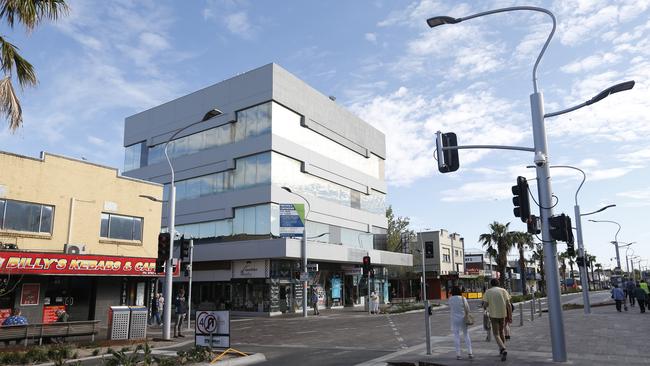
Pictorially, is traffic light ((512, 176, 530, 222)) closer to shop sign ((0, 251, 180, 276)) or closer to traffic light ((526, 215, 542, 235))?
traffic light ((526, 215, 542, 235))

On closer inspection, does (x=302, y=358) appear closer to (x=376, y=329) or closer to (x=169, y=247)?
(x=169, y=247)

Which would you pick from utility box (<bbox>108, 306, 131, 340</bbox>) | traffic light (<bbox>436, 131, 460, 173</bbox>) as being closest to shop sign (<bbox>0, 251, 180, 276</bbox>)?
utility box (<bbox>108, 306, 131, 340</bbox>)

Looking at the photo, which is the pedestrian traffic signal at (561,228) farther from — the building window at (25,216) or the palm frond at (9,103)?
the building window at (25,216)

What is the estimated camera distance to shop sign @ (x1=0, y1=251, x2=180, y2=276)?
65.1 ft

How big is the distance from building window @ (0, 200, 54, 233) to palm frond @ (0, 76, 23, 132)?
518 inches

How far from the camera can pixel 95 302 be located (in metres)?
24.3

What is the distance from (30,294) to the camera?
71.8 feet

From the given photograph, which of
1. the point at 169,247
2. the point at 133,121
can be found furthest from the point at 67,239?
the point at 133,121

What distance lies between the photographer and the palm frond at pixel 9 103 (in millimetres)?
9984

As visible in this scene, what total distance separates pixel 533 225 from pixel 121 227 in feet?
66.5

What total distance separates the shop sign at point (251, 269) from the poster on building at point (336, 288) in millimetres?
9776

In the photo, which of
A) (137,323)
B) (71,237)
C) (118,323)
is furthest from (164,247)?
(71,237)

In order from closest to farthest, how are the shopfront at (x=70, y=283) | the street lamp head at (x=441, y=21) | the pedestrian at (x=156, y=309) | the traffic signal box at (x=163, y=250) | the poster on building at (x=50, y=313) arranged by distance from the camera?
the street lamp head at (x=441, y=21), the traffic signal box at (x=163, y=250), the shopfront at (x=70, y=283), the poster on building at (x=50, y=313), the pedestrian at (x=156, y=309)

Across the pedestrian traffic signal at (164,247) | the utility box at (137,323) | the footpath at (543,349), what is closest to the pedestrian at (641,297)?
the footpath at (543,349)
